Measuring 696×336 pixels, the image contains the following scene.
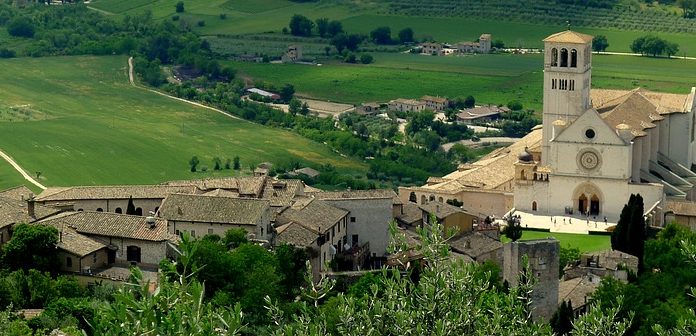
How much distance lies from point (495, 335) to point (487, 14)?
513 feet

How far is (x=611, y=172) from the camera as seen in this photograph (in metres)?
84.8

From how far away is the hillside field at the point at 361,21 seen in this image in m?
174

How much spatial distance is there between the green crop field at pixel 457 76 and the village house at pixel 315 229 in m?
75.9

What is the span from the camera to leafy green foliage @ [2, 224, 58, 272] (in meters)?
60.2

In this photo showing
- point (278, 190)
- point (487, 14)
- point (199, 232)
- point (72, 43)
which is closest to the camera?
point (199, 232)

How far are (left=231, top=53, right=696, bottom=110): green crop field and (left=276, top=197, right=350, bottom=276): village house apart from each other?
249ft

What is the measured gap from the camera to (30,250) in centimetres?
6047

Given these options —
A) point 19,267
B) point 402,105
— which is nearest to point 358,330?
point 19,267

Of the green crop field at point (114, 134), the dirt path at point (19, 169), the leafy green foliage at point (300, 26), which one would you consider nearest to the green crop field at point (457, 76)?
the leafy green foliage at point (300, 26)

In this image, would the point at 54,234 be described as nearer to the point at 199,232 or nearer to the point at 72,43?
the point at 199,232

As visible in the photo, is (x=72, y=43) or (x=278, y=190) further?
(x=72, y=43)

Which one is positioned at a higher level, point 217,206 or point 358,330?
point 358,330

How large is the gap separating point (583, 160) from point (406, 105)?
61.7m

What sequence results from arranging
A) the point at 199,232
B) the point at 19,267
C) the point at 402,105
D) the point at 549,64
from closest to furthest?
the point at 19,267
the point at 199,232
the point at 549,64
the point at 402,105
